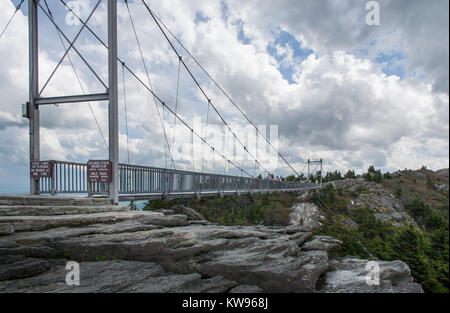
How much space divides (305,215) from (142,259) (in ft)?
103

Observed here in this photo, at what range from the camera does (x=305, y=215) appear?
3400 cm

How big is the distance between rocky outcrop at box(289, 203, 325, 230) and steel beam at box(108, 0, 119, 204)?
82.3ft

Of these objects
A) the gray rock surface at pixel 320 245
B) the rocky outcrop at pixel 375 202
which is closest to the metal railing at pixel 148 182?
the gray rock surface at pixel 320 245

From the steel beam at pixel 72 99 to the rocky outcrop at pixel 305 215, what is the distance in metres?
25.9

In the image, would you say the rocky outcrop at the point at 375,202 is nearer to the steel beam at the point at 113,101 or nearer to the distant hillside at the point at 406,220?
the distant hillside at the point at 406,220

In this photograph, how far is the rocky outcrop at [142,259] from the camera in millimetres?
4082

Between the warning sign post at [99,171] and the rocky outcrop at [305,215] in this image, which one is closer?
the warning sign post at [99,171]

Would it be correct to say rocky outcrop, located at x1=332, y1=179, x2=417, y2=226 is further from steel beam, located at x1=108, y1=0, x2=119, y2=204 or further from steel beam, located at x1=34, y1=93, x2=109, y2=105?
steel beam, located at x1=34, y1=93, x2=109, y2=105

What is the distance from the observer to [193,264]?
548 cm

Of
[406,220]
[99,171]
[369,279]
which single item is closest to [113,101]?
[99,171]

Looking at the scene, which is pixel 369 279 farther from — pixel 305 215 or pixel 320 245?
pixel 305 215
